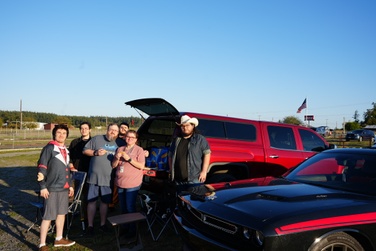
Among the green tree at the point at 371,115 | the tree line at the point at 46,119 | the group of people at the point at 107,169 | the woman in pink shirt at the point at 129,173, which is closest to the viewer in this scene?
the group of people at the point at 107,169

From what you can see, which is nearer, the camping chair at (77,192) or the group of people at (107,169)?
the group of people at (107,169)

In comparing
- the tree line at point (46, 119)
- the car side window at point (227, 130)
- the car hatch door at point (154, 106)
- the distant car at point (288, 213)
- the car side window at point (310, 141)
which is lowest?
the distant car at point (288, 213)

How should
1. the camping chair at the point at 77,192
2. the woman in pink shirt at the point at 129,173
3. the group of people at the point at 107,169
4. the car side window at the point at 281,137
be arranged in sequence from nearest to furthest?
the group of people at the point at 107,169 → the woman in pink shirt at the point at 129,173 → the camping chair at the point at 77,192 → the car side window at the point at 281,137

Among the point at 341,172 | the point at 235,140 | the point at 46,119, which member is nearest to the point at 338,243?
the point at 341,172

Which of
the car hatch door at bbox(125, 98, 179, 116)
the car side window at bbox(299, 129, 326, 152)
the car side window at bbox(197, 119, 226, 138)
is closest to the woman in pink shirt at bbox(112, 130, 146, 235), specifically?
the car hatch door at bbox(125, 98, 179, 116)

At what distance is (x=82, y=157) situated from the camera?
5.97m

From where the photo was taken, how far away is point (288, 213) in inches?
113

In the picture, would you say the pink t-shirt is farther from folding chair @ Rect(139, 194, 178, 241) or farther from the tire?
the tire

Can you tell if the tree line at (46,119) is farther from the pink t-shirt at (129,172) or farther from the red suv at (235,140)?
the pink t-shirt at (129,172)

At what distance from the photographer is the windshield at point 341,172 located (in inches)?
148

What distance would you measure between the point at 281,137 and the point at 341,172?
105 inches

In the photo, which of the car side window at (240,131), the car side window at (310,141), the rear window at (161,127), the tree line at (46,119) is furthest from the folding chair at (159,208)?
the tree line at (46,119)

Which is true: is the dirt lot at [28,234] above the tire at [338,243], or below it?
below

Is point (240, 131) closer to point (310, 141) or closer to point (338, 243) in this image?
point (310, 141)
